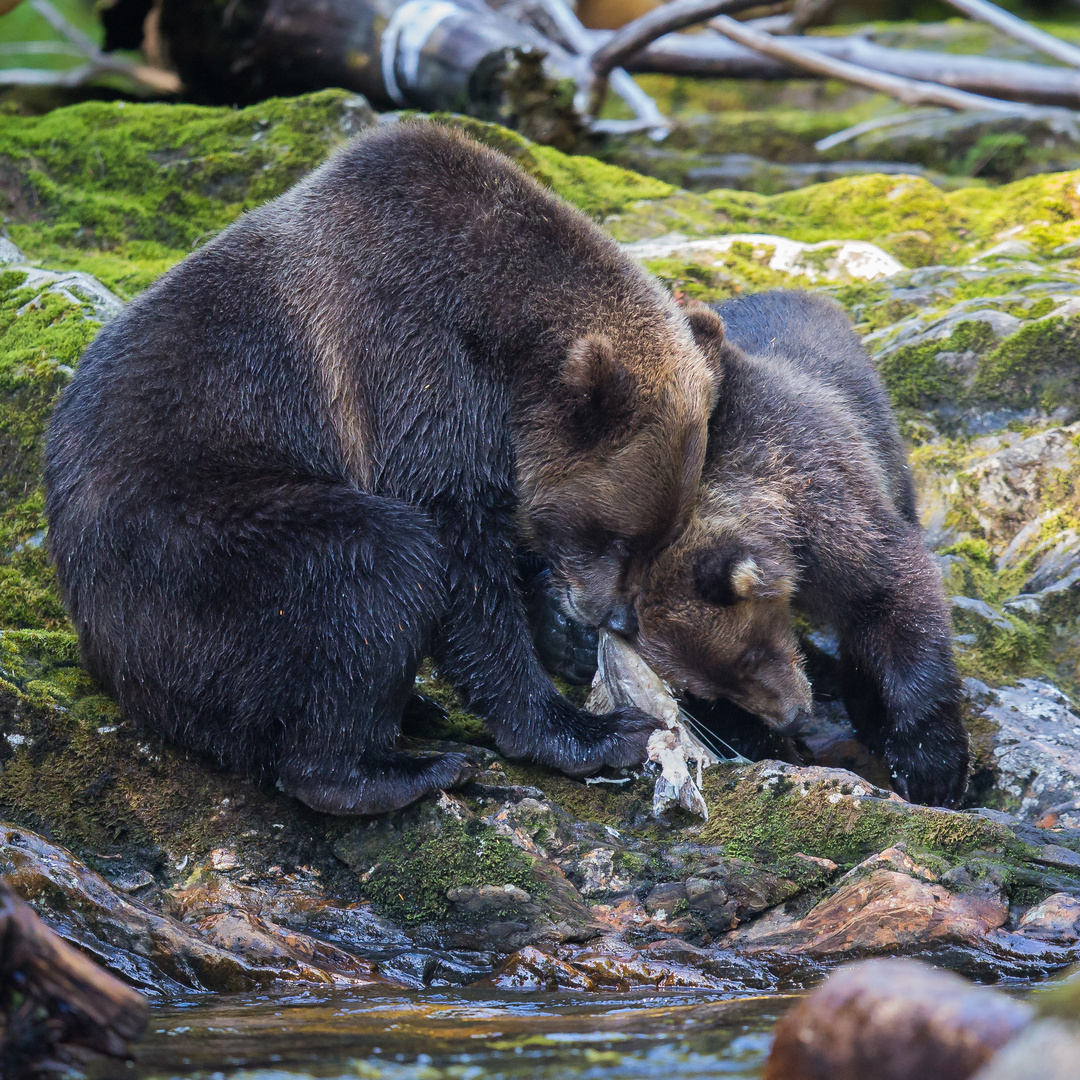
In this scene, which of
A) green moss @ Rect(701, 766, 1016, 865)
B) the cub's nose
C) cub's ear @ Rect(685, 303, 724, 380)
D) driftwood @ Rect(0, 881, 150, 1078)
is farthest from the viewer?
cub's ear @ Rect(685, 303, 724, 380)

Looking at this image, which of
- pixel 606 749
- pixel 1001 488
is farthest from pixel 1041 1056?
pixel 1001 488

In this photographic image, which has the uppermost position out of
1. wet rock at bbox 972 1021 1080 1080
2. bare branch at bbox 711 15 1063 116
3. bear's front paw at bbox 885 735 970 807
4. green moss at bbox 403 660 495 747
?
bare branch at bbox 711 15 1063 116

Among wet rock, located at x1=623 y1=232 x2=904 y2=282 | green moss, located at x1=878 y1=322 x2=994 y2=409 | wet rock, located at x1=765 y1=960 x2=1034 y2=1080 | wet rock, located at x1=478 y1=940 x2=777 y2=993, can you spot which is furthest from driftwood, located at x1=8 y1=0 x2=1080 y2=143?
wet rock, located at x1=765 y1=960 x2=1034 y2=1080

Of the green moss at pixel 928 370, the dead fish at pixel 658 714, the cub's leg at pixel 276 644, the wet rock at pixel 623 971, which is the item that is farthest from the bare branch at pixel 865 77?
the wet rock at pixel 623 971

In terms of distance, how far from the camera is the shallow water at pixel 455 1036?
3.10 m

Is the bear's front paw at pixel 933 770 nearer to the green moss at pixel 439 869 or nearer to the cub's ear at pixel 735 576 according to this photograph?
the cub's ear at pixel 735 576

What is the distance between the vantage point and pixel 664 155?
529 inches

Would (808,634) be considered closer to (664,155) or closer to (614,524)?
(614,524)

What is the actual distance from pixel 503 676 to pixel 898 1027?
10.4 feet

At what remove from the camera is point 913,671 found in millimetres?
6059

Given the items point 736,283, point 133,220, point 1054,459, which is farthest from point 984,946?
point 133,220

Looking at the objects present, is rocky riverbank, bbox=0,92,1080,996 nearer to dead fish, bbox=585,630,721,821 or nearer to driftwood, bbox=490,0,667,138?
dead fish, bbox=585,630,721,821

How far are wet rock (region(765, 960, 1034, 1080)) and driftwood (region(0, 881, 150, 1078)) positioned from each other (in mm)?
1601

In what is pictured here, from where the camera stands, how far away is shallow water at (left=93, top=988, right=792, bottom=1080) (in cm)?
310
